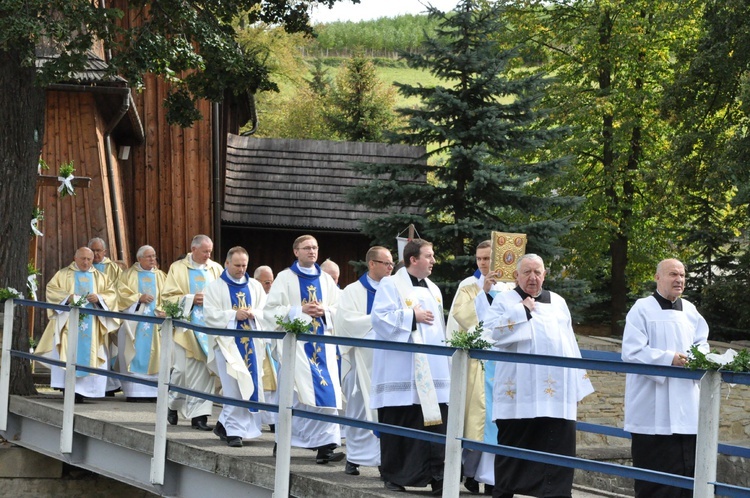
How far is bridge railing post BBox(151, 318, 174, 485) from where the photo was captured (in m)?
9.48

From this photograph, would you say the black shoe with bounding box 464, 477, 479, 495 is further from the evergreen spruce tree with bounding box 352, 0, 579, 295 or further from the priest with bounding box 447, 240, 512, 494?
the evergreen spruce tree with bounding box 352, 0, 579, 295

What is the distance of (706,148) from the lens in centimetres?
2020

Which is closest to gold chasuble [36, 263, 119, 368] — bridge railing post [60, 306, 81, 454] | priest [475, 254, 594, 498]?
bridge railing post [60, 306, 81, 454]

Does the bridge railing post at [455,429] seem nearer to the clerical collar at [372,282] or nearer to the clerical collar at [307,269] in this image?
the clerical collar at [372,282]

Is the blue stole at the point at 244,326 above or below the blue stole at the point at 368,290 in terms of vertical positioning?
below

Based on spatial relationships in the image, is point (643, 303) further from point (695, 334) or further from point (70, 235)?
point (70, 235)

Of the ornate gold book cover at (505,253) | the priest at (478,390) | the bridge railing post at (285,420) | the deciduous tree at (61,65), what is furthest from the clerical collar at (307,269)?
the deciduous tree at (61,65)

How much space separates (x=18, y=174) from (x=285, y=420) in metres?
6.39

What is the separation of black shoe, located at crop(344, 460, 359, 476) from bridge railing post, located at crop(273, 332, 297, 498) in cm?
59

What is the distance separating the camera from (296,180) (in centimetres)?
2572

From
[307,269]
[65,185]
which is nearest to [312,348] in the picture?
[307,269]

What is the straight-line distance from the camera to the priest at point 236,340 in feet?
34.7

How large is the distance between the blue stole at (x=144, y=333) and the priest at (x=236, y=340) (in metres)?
3.00

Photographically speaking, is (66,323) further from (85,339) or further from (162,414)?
(162,414)
